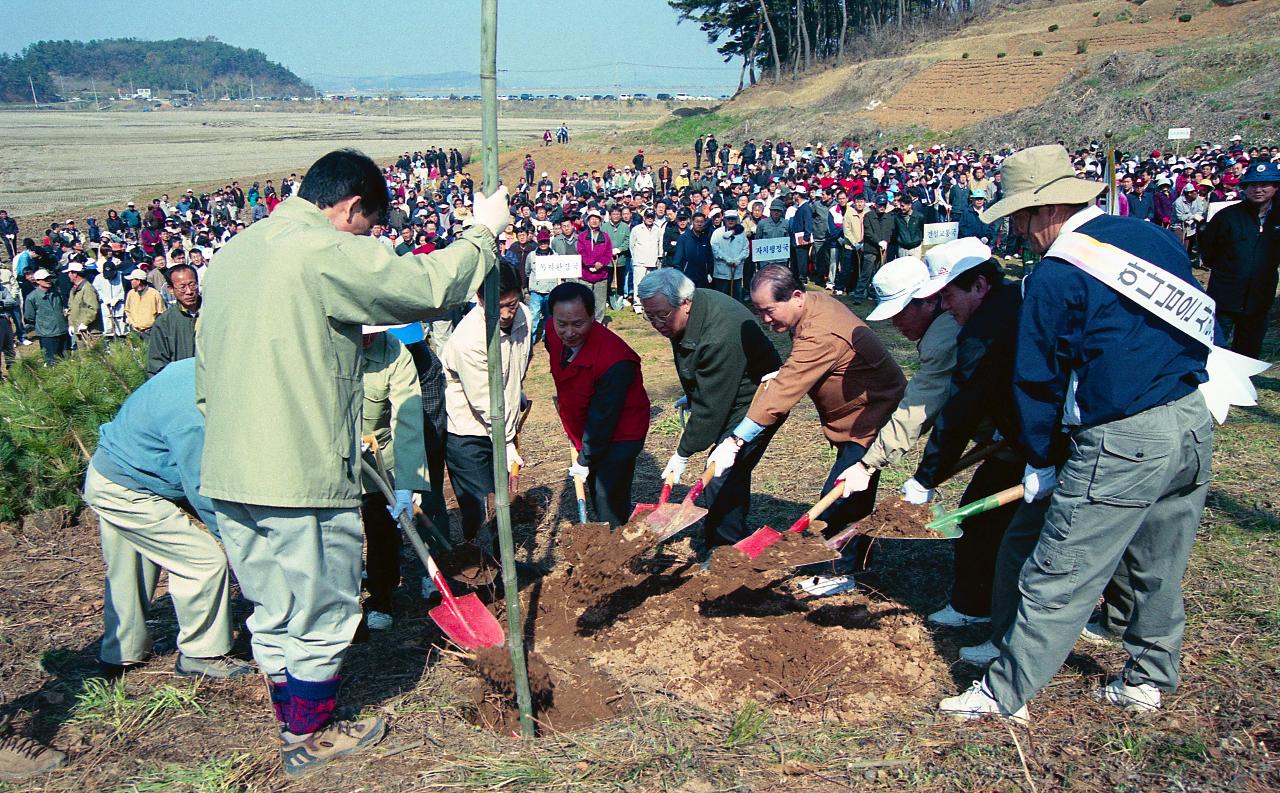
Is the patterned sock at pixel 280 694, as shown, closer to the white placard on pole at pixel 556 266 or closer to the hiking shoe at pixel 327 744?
the hiking shoe at pixel 327 744

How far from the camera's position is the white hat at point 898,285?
161 inches

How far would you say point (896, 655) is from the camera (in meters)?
4.16

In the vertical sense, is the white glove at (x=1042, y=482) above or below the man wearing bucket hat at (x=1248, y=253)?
below

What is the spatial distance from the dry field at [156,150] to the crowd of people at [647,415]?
3897 centimetres

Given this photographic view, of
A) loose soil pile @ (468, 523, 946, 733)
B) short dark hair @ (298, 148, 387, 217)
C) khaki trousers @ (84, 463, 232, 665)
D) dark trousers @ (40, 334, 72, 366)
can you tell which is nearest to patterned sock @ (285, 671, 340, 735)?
loose soil pile @ (468, 523, 946, 733)

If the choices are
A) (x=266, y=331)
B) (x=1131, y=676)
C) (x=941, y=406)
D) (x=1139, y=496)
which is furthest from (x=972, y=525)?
(x=266, y=331)

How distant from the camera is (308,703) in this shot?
3189 millimetres

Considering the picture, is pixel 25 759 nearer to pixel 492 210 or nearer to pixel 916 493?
pixel 492 210

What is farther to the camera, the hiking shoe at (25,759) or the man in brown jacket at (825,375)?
the man in brown jacket at (825,375)

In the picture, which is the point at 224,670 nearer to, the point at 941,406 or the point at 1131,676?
the point at 941,406

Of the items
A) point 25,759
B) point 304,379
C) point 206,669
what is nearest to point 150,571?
point 206,669

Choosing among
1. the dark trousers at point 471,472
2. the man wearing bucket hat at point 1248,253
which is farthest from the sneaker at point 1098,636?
the man wearing bucket hat at point 1248,253

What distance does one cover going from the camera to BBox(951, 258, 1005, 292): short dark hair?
3867mm

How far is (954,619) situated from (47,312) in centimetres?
1376
